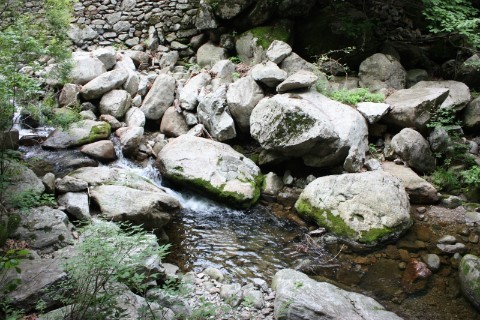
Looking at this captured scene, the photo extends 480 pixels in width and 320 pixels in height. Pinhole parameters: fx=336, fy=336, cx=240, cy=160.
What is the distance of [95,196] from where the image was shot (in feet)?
19.1

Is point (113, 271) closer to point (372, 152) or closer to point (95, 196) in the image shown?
point (95, 196)

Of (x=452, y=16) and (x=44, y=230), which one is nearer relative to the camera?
(x=44, y=230)

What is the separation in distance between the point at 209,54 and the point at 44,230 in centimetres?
886

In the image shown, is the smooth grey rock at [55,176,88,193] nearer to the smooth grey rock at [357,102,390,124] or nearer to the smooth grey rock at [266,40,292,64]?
the smooth grey rock at [266,40,292,64]

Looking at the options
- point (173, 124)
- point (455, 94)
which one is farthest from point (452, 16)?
point (173, 124)

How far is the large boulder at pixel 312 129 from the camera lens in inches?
292

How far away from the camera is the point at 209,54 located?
39.1ft

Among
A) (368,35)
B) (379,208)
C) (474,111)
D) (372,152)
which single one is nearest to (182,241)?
(379,208)

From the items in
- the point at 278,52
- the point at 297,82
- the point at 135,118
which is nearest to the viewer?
the point at 297,82

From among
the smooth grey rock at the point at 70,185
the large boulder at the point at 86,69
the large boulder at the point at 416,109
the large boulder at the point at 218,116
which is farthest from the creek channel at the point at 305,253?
the large boulder at the point at 86,69

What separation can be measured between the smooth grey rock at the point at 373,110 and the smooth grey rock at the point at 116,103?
A: 6.30 metres

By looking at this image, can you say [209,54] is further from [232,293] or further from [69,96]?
[232,293]

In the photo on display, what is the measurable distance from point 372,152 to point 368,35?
446 cm

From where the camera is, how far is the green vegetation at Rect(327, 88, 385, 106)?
8773 millimetres
